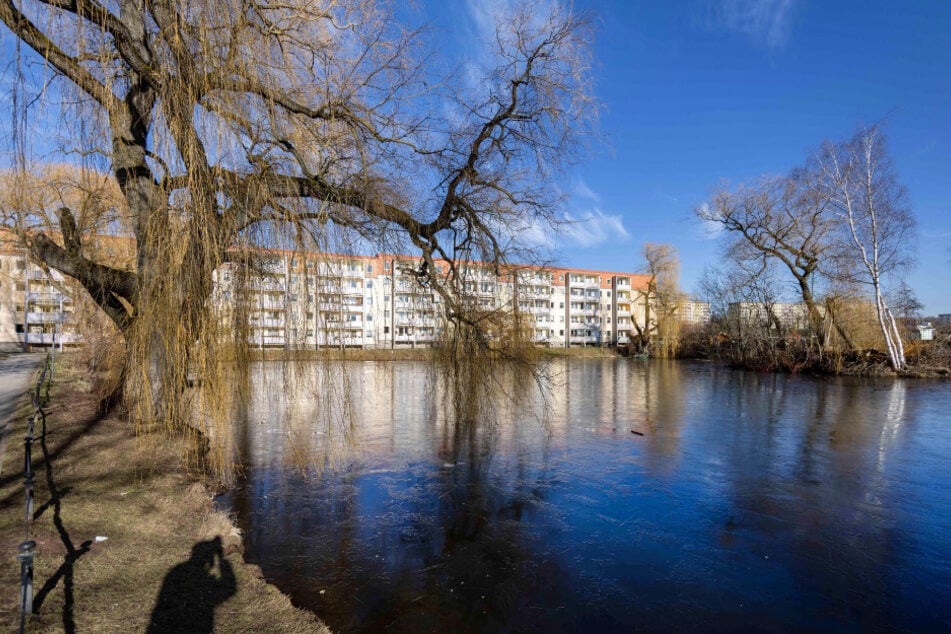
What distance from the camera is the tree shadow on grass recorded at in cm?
365

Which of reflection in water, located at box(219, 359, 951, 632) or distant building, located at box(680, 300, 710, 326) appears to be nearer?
reflection in water, located at box(219, 359, 951, 632)

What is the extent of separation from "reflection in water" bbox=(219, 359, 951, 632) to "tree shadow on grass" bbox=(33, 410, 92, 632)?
1.80 meters

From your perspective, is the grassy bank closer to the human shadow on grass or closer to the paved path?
the human shadow on grass

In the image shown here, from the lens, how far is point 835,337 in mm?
32344

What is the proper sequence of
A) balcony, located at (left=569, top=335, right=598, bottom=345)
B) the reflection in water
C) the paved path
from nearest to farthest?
the reflection in water < the paved path < balcony, located at (left=569, top=335, right=598, bottom=345)

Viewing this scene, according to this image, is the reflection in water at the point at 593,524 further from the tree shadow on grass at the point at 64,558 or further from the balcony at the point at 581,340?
the balcony at the point at 581,340

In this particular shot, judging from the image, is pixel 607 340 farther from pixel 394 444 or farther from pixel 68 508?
pixel 68 508

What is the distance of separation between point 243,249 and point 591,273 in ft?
249

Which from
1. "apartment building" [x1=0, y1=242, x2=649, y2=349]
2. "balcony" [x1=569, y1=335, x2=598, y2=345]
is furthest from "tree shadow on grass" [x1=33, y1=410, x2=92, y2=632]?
"balcony" [x1=569, y1=335, x2=598, y2=345]

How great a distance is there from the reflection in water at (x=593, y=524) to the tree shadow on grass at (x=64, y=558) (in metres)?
1.80

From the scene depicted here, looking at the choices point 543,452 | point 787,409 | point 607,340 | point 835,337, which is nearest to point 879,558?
point 543,452

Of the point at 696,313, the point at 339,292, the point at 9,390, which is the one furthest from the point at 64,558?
the point at 696,313

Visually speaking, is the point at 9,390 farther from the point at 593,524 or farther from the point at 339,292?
the point at 593,524

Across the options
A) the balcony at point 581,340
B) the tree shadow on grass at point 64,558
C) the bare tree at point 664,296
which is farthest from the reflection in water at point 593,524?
the balcony at point 581,340
